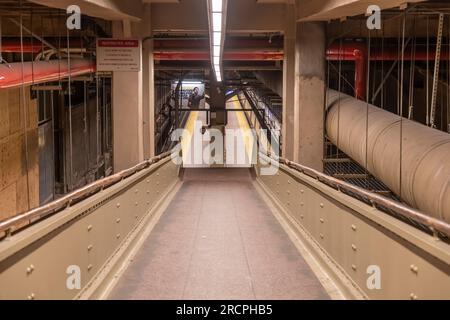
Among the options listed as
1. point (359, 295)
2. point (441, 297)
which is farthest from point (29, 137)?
point (441, 297)

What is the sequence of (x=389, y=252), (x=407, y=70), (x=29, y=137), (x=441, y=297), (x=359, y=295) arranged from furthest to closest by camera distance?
(x=407, y=70) < (x=29, y=137) < (x=359, y=295) < (x=389, y=252) < (x=441, y=297)

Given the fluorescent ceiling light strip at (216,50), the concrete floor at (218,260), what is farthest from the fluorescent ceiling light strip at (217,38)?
the concrete floor at (218,260)

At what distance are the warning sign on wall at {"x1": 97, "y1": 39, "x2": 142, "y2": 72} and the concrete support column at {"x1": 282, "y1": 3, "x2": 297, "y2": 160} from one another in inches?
101

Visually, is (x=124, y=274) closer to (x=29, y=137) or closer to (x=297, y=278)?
(x=297, y=278)

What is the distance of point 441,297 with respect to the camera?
250cm

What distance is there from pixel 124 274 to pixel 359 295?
1734 millimetres

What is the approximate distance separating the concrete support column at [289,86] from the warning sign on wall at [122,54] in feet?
8.43

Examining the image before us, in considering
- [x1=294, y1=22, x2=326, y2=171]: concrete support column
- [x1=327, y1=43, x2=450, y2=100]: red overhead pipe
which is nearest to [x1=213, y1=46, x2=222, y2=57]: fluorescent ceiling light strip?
[x1=294, y1=22, x2=326, y2=171]: concrete support column

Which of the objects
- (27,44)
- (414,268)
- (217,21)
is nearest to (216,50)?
(217,21)

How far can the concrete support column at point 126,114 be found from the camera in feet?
29.3

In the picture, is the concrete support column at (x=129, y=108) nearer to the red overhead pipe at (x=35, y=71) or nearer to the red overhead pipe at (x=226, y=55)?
the red overhead pipe at (x=35, y=71)

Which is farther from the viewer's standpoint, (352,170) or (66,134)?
(66,134)

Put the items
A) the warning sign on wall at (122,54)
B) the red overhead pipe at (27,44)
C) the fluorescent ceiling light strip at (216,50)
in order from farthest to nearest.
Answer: the red overhead pipe at (27,44) < the fluorescent ceiling light strip at (216,50) < the warning sign on wall at (122,54)

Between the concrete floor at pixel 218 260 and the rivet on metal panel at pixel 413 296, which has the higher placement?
the rivet on metal panel at pixel 413 296
